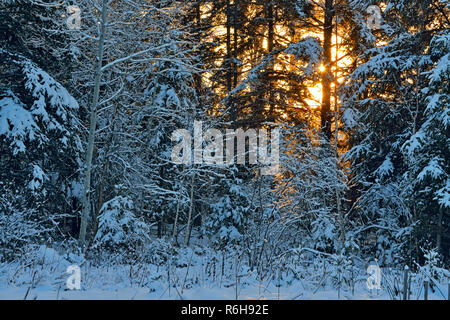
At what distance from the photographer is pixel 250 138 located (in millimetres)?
15023

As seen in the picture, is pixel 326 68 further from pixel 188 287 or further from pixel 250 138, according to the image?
pixel 188 287

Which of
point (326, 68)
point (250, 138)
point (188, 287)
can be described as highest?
point (326, 68)

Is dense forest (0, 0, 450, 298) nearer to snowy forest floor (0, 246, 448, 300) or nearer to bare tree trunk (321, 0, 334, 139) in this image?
bare tree trunk (321, 0, 334, 139)

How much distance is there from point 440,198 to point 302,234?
4.72 meters

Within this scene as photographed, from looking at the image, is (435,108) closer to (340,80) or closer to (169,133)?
(340,80)

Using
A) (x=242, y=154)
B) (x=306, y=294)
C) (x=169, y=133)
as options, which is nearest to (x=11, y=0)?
(x=169, y=133)

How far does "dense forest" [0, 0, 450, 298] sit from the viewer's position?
31.7 feet

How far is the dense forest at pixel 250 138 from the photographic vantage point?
9.67 m

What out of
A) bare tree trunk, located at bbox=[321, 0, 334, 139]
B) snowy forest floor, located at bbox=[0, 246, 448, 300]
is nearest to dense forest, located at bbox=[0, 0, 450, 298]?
bare tree trunk, located at bbox=[321, 0, 334, 139]

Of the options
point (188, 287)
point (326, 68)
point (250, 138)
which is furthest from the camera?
point (250, 138)

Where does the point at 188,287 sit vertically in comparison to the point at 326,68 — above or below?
below

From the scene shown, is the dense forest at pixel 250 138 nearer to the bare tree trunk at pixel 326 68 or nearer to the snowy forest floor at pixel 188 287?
the bare tree trunk at pixel 326 68

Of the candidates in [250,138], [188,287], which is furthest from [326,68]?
[188,287]

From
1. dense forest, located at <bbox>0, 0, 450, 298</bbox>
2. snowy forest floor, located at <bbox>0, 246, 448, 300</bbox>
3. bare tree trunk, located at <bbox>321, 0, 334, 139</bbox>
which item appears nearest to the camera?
snowy forest floor, located at <bbox>0, 246, 448, 300</bbox>
